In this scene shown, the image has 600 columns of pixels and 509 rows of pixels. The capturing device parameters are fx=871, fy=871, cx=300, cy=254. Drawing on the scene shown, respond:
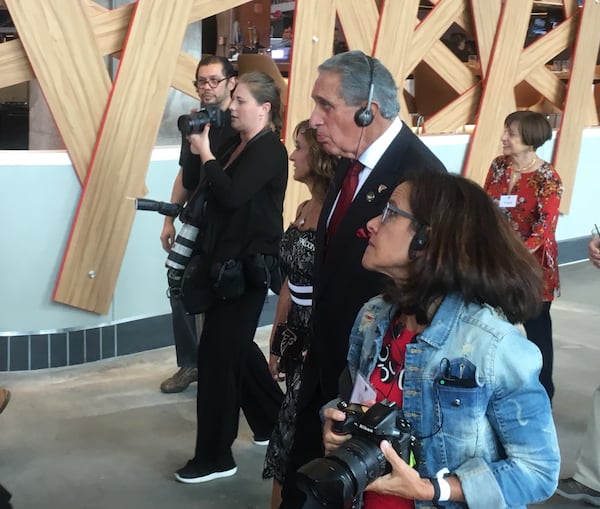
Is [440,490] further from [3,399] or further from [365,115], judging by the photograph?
[3,399]

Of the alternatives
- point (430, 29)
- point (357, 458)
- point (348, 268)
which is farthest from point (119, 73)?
point (357, 458)

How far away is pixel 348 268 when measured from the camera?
2.23m

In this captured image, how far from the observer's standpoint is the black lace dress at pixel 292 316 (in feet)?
8.87

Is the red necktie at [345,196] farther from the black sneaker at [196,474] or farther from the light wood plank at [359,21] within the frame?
the light wood plank at [359,21]

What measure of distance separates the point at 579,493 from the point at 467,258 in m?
2.28

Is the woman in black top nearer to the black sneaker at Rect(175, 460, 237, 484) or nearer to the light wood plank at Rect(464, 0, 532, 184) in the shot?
the black sneaker at Rect(175, 460, 237, 484)

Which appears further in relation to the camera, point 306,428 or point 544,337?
point 544,337

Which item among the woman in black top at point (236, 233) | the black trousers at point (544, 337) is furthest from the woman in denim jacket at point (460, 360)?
the black trousers at point (544, 337)

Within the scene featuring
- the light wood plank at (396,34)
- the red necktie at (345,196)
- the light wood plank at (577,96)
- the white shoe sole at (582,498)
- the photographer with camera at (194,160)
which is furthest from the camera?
the light wood plank at (577,96)

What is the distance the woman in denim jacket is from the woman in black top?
1.61 m

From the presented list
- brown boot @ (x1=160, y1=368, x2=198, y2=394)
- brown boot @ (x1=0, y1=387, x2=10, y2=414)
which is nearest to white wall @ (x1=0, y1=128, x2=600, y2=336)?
brown boot @ (x1=160, y1=368, x2=198, y2=394)

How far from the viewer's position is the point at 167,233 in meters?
4.13

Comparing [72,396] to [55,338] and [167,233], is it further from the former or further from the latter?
[167,233]

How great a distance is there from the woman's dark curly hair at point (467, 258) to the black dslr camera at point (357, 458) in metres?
0.22
